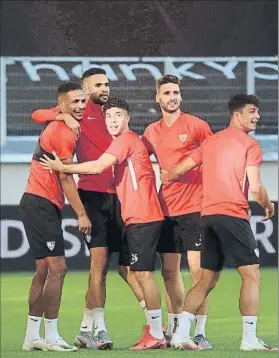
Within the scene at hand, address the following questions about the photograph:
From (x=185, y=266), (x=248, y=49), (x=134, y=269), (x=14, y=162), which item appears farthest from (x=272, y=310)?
(x=248, y=49)

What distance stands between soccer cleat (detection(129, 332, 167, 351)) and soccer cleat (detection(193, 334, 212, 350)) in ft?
0.71

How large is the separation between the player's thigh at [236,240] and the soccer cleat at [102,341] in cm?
118

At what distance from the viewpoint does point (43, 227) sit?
1106cm

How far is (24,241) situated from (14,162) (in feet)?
3.73

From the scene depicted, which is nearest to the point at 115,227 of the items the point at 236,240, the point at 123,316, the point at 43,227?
the point at 43,227

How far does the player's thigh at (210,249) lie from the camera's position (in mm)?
10648

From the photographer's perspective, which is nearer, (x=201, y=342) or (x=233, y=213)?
(x=233, y=213)

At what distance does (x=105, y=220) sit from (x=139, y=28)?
9.82 metres

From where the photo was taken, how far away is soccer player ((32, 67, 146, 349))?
11.3 metres

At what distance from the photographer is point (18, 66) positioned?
2036 cm

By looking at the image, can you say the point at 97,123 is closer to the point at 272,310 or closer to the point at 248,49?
the point at 272,310

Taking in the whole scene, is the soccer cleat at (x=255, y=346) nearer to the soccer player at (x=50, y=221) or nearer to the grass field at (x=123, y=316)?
the grass field at (x=123, y=316)

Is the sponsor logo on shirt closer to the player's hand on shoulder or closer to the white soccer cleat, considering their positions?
the white soccer cleat

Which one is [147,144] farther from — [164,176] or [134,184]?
[134,184]
